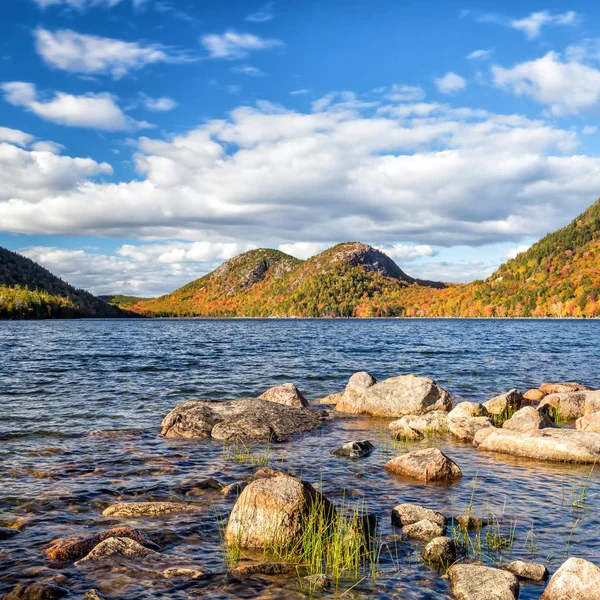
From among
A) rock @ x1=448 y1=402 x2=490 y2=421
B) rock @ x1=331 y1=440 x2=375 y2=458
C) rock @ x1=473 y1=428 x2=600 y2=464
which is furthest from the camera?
rock @ x1=448 y1=402 x2=490 y2=421

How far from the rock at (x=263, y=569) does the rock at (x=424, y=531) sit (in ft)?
8.07

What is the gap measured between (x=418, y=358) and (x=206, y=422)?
3402 centimetres

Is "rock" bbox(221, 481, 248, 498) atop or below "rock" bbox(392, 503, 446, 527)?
below

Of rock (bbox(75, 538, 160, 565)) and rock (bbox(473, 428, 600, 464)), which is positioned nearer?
rock (bbox(75, 538, 160, 565))

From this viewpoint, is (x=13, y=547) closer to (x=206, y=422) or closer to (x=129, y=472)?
(x=129, y=472)

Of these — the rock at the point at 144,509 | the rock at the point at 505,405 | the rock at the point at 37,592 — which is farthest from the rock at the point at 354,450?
the rock at the point at 37,592

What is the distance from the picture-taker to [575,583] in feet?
23.0

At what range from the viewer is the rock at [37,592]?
7.21 metres

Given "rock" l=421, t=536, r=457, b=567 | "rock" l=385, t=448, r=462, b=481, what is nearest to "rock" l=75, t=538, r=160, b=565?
"rock" l=421, t=536, r=457, b=567

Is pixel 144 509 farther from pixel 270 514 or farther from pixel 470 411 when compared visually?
pixel 470 411

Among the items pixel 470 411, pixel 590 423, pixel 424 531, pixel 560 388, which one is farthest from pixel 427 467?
pixel 560 388

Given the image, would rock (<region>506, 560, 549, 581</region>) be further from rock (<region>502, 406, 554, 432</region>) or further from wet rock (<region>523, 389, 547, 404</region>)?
wet rock (<region>523, 389, 547, 404</region>)

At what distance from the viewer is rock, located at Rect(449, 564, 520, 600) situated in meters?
7.12

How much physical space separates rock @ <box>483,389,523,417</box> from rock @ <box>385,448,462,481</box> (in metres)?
8.41
